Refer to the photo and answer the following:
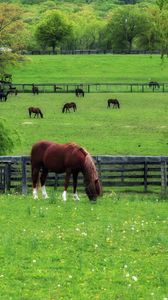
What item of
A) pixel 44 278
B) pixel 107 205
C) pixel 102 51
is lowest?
pixel 102 51

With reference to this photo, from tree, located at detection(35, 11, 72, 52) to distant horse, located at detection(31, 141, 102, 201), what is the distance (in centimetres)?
11606

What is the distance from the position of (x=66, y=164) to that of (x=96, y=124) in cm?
2290

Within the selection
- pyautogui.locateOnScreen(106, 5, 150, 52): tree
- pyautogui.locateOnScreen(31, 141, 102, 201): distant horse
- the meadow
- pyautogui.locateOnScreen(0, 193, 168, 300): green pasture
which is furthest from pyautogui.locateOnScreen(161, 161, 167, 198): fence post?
pyautogui.locateOnScreen(106, 5, 150, 52): tree

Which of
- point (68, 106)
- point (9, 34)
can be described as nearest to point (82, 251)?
point (68, 106)

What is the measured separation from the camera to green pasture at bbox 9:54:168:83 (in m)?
86.9

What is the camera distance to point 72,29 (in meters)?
136

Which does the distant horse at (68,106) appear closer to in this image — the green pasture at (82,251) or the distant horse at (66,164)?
the distant horse at (66,164)

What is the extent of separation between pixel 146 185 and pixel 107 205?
4044mm

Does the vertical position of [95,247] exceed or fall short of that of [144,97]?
it exceeds it

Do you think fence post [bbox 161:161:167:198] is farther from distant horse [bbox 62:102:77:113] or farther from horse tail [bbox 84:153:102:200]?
distant horse [bbox 62:102:77:113]

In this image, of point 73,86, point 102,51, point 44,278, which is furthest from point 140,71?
point 44,278

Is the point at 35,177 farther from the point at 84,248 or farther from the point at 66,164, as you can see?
the point at 84,248

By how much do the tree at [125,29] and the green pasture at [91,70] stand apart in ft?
62.7

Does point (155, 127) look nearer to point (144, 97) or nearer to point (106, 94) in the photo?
point (144, 97)
